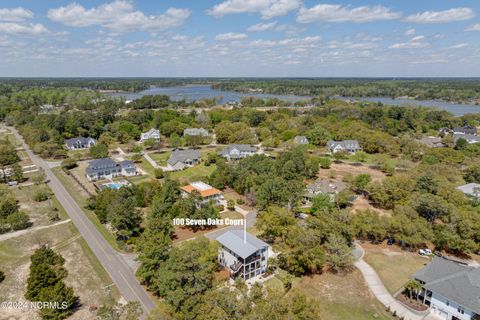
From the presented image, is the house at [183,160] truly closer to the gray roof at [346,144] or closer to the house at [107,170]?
the house at [107,170]

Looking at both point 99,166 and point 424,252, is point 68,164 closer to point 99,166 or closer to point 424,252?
point 99,166

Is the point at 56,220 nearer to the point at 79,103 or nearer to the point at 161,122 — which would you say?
the point at 161,122

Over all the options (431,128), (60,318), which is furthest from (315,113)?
(60,318)

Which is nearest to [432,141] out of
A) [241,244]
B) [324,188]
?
[324,188]

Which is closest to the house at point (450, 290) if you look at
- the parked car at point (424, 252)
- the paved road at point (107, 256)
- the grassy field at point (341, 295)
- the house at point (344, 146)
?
the grassy field at point (341, 295)

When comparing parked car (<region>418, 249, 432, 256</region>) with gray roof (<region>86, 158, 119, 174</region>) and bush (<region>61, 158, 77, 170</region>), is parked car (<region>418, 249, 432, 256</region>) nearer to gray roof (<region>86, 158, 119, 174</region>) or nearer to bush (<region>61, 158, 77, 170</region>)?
gray roof (<region>86, 158, 119, 174</region>)
